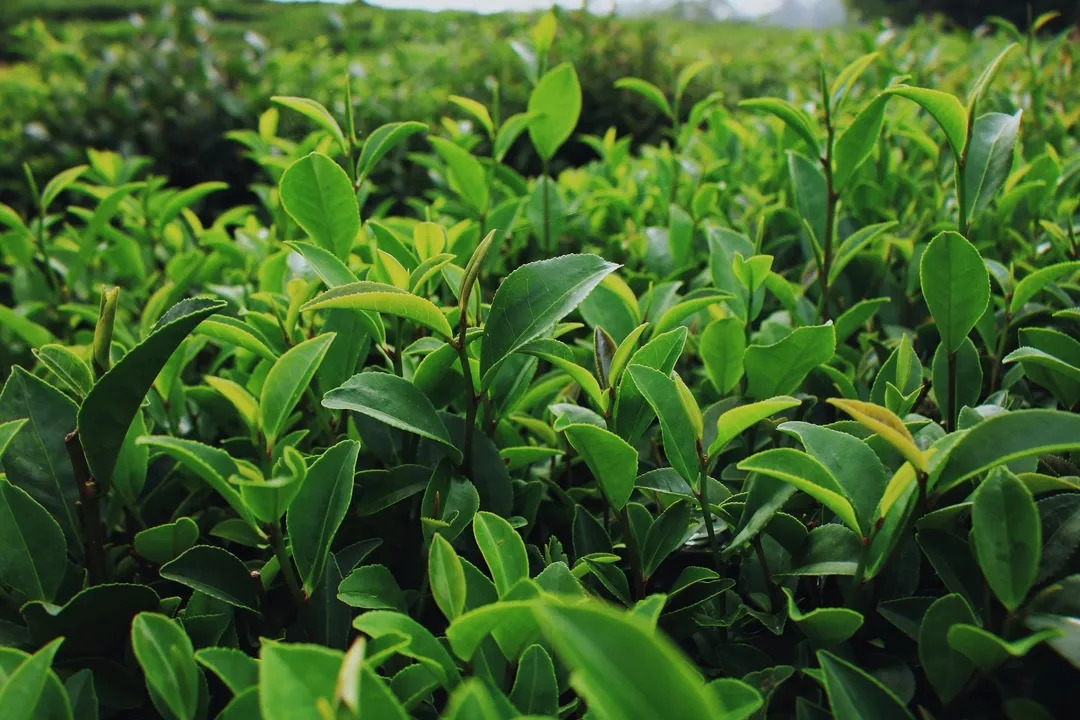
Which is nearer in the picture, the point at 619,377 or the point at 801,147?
the point at 619,377

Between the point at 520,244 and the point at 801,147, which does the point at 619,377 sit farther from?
the point at 801,147

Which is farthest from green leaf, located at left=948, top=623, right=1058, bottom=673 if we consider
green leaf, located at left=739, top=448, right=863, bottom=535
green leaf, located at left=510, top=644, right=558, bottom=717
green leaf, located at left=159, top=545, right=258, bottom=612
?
green leaf, located at left=159, top=545, right=258, bottom=612

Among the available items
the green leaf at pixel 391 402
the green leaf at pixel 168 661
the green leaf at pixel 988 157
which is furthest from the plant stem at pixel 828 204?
the green leaf at pixel 168 661

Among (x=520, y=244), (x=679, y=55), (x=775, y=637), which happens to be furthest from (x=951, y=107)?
(x=679, y=55)

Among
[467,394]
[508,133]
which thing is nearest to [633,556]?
[467,394]

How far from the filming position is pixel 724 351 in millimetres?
1070

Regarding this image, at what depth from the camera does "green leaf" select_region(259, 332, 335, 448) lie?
83 centimetres

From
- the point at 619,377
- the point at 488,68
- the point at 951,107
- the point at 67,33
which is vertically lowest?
the point at 619,377

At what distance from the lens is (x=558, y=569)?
75cm

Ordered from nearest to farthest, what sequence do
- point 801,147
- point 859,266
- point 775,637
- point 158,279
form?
point 775,637
point 859,266
point 801,147
point 158,279

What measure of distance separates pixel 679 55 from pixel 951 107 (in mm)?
5399

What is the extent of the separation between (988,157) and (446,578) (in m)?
0.95

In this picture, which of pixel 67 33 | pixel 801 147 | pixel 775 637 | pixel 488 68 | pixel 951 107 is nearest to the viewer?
pixel 775 637

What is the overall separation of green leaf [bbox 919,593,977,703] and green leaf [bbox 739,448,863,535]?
93mm
